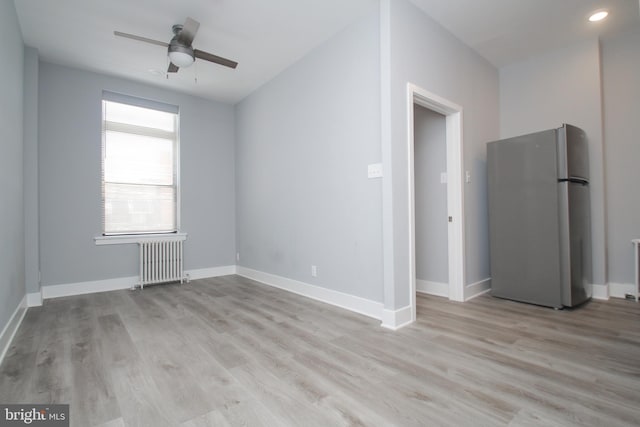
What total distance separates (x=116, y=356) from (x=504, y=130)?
192 inches

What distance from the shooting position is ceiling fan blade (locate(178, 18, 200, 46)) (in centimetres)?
271

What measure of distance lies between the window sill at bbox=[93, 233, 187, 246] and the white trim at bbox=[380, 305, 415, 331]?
11.1 feet

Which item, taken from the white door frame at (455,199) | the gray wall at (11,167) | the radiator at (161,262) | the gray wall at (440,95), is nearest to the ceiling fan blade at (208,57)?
the gray wall at (11,167)

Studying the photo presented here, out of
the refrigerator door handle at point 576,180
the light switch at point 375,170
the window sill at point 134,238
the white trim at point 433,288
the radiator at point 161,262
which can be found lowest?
the white trim at point 433,288

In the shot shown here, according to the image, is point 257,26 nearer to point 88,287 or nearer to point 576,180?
point 576,180

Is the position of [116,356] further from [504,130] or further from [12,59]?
[504,130]

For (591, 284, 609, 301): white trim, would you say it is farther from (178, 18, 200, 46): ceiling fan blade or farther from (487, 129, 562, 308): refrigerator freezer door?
(178, 18, 200, 46): ceiling fan blade

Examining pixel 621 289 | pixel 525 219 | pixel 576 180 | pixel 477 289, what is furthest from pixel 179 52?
Result: pixel 621 289

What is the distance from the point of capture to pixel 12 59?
8.54 ft

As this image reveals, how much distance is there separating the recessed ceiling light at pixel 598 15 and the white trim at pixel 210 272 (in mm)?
5504

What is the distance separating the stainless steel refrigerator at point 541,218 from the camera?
2.99 metres

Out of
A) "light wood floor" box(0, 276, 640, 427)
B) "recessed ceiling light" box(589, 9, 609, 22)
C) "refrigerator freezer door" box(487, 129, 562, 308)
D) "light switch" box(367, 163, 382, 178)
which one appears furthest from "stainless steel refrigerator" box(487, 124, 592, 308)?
"light switch" box(367, 163, 382, 178)

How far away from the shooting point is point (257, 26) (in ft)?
10.1

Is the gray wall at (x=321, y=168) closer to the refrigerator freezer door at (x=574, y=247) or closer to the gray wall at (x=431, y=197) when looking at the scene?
the gray wall at (x=431, y=197)
